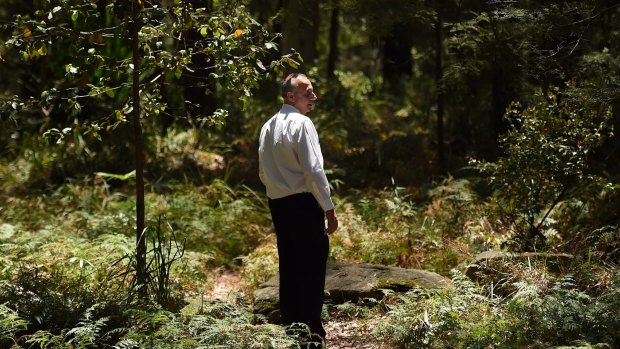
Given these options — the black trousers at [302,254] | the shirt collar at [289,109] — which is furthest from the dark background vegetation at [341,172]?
the shirt collar at [289,109]

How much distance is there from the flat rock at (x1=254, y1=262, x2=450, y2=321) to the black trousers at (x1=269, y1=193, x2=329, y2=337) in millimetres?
986

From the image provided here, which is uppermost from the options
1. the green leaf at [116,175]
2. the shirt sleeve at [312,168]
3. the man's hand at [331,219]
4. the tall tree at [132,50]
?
the tall tree at [132,50]

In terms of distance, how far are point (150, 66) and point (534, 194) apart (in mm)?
3867

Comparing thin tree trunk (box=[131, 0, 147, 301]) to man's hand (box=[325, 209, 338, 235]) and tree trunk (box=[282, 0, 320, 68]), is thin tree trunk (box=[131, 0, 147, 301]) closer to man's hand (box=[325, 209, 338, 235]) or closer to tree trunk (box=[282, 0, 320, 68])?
man's hand (box=[325, 209, 338, 235])

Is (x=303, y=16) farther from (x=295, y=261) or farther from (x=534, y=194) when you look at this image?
(x=295, y=261)

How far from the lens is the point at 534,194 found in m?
8.30

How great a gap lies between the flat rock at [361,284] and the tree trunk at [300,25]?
3.82 m

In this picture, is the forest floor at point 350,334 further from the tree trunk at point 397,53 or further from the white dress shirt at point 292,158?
the tree trunk at point 397,53

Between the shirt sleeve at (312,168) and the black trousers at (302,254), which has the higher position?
the shirt sleeve at (312,168)

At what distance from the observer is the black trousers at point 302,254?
6113 millimetres

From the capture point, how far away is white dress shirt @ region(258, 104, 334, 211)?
19.5 feet

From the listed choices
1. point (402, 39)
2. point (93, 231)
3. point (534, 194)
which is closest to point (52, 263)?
point (93, 231)

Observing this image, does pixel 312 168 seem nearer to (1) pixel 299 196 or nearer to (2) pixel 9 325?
(1) pixel 299 196

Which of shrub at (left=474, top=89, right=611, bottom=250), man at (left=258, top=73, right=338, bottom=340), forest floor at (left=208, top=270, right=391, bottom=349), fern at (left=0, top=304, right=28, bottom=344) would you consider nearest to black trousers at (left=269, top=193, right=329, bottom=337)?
man at (left=258, top=73, right=338, bottom=340)
